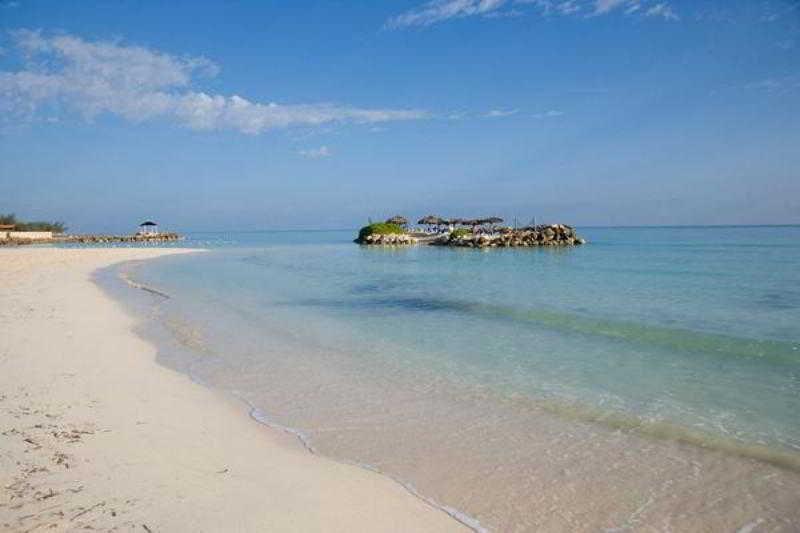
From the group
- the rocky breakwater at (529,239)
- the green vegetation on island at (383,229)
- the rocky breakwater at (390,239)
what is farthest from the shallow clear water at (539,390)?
the green vegetation on island at (383,229)

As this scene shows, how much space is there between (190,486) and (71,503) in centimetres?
77

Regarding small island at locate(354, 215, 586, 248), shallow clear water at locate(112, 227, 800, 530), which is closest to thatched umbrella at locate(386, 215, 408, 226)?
small island at locate(354, 215, 586, 248)

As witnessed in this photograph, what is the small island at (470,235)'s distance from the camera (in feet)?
175

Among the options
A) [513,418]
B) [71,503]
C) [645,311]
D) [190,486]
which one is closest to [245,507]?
[190,486]

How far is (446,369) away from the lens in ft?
26.6

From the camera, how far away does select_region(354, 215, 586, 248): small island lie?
53438 mm

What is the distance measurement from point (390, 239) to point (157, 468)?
59.1 m

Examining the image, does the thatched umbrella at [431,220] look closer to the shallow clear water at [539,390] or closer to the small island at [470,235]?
the small island at [470,235]

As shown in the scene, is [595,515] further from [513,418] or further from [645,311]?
[645,311]

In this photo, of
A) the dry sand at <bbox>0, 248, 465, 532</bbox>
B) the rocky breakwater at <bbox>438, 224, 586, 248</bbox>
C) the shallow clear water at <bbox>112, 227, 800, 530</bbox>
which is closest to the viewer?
the dry sand at <bbox>0, 248, 465, 532</bbox>

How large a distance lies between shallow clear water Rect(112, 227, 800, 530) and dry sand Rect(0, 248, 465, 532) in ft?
1.55

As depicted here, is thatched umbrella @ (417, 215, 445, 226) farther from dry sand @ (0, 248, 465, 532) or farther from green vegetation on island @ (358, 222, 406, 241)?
dry sand @ (0, 248, 465, 532)

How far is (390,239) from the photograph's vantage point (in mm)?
63094

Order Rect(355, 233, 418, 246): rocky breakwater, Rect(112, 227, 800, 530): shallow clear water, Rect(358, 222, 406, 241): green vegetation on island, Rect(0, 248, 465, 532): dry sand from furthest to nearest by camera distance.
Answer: Rect(358, 222, 406, 241): green vegetation on island → Rect(355, 233, 418, 246): rocky breakwater → Rect(112, 227, 800, 530): shallow clear water → Rect(0, 248, 465, 532): dry sand
